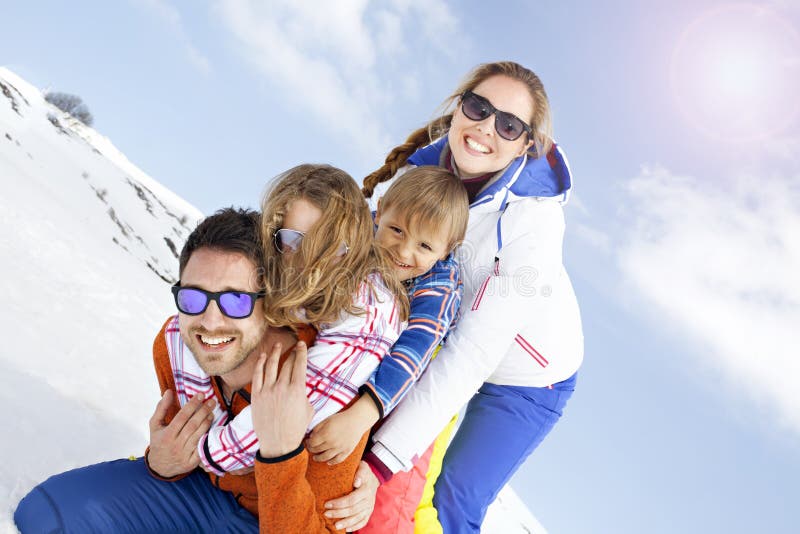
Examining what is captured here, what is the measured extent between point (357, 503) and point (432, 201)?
1.74 meters

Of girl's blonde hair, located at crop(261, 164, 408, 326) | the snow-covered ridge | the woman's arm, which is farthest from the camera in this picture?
the snow-covered ridge

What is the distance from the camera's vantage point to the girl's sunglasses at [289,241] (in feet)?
9.15

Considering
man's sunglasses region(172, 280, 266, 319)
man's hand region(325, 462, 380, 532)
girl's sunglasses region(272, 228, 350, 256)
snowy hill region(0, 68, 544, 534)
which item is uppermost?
girl's sunglasses region(272, 228, 350, 256)

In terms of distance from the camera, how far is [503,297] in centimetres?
346

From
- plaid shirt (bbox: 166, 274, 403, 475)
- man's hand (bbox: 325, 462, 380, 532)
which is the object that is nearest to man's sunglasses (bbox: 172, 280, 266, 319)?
plaid shirt (bbox: 166, 274, 403, 475)

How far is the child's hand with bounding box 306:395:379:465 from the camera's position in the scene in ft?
8.65

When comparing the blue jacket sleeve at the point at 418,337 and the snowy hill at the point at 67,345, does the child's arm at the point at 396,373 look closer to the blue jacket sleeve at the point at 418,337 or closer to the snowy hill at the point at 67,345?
the blue jacket sleeve at the point at 418,337

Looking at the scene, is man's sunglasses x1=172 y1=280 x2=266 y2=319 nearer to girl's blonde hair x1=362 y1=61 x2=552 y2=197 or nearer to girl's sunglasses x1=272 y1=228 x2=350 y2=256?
girl's sunglasses x1=272 y1=228 x2=350 y2=256

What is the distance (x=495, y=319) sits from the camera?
3.43m

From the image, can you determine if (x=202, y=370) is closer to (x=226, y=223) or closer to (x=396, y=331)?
(x=226, y=223)

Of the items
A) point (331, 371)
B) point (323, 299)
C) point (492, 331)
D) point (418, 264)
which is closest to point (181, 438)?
point (331, 371)

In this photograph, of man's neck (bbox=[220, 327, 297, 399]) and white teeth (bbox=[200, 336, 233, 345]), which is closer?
white teeth (bbox=[200, 336, 233, 345])

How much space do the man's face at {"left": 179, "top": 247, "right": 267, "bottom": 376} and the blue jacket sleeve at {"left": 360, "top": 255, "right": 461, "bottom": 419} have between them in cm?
59

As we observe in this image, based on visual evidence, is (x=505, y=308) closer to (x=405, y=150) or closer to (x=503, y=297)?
(x=503, y=297)
